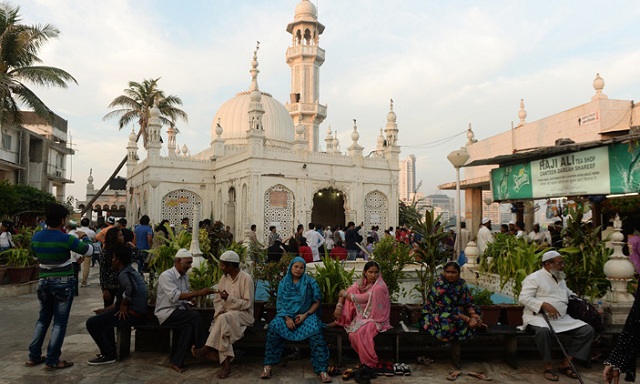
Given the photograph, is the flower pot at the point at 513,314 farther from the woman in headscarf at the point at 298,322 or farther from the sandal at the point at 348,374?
the woman in headscarf at the point at 298,322

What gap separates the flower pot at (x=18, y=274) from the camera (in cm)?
1003

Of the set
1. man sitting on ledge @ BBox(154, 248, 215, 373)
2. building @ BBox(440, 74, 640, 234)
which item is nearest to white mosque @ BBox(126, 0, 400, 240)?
building @ BBox(440, 74, 640, 234)

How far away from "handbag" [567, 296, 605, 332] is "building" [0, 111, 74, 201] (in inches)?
941

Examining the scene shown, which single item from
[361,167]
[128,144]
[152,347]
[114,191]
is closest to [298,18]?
[128,144]

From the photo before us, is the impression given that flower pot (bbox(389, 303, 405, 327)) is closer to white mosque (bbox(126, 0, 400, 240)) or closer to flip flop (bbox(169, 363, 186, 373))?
flip flop (bbox(169, 363, 186, 373))

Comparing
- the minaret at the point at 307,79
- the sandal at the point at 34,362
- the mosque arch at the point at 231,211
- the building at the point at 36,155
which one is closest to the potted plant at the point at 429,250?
the sandal at the point at 34,362

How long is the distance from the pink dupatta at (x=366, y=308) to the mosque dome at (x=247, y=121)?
918 inches

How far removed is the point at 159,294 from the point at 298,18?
3393cm

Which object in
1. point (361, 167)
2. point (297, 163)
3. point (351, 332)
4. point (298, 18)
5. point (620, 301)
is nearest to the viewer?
point (351, 332)

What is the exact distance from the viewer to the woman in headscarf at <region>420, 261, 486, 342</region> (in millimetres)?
4887

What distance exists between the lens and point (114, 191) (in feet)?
133

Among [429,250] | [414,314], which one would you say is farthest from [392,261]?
[414,314]

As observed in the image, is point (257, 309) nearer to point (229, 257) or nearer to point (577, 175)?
point (229, 257)

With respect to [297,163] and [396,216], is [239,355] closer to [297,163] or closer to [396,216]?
[297,163]
